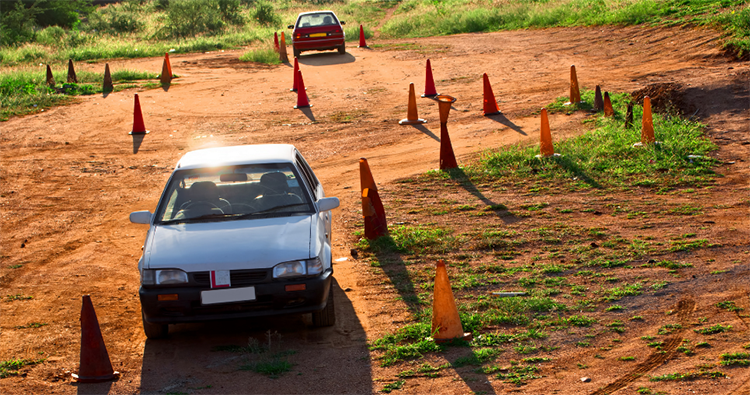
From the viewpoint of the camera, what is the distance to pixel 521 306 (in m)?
5.60

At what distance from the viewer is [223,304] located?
4988mm

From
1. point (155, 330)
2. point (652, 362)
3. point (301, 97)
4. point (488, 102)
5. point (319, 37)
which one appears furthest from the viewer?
point (319, 37)

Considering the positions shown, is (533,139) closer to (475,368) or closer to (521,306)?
(521,306)

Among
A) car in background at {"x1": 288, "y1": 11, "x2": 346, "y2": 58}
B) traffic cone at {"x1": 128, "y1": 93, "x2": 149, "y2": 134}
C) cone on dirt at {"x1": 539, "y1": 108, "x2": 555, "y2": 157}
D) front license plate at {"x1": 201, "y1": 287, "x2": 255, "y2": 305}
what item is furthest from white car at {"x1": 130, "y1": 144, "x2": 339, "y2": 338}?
car in background at {"x1": 288, "y1": 11, "x2": 346, "y2": 58}

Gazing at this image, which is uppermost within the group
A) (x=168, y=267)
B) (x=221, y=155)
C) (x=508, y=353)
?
(x=221, y=155)

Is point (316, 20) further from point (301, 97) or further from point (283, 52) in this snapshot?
point (301, 97)

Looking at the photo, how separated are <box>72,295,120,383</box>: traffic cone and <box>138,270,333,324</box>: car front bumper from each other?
405 millimetres

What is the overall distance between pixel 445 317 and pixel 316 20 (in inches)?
848

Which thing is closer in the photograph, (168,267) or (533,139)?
(168,267)

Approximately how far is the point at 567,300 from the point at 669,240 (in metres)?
1.90

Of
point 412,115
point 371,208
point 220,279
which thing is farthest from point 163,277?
point 412,115

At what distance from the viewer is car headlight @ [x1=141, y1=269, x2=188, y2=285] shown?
5.04 m

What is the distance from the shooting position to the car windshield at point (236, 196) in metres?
5.77

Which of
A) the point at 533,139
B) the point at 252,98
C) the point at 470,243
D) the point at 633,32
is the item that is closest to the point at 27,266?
the point at 470,243
